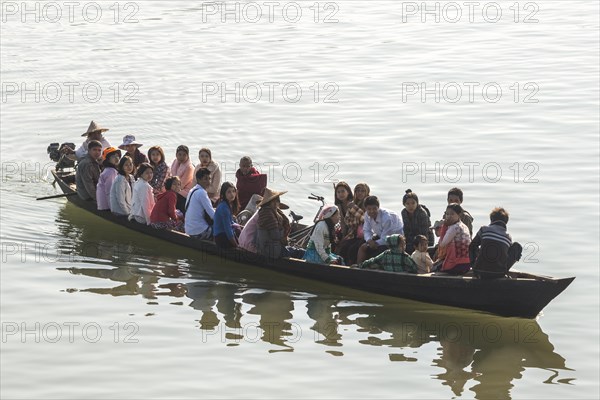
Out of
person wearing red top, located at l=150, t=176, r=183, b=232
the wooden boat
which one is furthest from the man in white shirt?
A: the wooden boat

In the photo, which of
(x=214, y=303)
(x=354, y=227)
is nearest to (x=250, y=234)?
(x=214, y=303)

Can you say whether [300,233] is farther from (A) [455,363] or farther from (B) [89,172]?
(B) [89,172]

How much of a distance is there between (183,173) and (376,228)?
438 cm

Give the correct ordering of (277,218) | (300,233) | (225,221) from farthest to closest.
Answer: (300,233) < (225,221) < (277,218)

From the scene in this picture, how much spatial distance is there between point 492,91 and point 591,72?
9.12 ft

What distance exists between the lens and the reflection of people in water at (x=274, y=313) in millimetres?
14453

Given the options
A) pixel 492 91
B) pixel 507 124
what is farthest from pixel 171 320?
pixel 492 91

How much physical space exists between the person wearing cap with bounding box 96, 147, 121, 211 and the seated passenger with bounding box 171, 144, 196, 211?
0.93m

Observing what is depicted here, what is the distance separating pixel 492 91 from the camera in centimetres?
2669

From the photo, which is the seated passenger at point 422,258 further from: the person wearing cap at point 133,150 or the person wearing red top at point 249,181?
the person wearing cap at point 133,150

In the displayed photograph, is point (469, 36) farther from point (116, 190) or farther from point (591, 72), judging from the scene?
point (116, 190)

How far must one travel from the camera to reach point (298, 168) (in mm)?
21766

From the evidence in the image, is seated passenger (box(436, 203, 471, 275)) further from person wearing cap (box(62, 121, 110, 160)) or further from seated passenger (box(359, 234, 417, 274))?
person wearing cap (box(62, 121, 110, 160))

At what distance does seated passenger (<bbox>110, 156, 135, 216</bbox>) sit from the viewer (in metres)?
18.3
